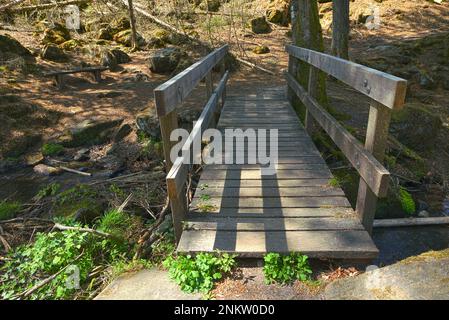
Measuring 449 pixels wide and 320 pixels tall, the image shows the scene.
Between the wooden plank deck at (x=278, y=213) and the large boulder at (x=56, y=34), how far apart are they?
13.3 meters

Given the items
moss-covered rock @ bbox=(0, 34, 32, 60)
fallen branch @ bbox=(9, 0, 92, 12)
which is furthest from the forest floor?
fallen branch @ bbox=(9, 0, 92, 12)

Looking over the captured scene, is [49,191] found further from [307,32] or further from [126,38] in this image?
[126,38]

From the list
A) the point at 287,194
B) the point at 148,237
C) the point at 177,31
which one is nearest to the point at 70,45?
the point at 177,31

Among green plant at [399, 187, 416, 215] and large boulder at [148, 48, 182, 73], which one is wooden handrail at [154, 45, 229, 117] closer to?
green plant at [399, 187, 416, 215]

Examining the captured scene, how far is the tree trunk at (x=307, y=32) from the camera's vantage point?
258 inches

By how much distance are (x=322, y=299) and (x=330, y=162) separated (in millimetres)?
3735

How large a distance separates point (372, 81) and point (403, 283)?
166cm

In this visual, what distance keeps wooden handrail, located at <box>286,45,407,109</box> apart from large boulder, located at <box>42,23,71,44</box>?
1386 centimetres

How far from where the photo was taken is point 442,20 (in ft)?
56.4

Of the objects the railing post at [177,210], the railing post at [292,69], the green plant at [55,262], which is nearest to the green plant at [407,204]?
the railing post at [292,69]

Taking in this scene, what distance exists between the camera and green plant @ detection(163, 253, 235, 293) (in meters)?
2.56
